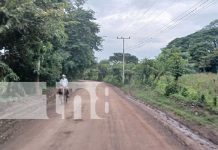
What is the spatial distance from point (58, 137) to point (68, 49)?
33877mm

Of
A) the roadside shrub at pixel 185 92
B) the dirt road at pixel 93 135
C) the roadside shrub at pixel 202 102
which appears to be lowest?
the dirt road at pixel 93 135

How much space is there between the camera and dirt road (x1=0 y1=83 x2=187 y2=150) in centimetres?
923

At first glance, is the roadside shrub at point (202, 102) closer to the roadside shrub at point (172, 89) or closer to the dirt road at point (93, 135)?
the dirt road at point (93, 135)

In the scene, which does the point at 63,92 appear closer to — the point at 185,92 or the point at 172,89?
the point at 185,92

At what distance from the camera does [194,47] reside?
56.4m

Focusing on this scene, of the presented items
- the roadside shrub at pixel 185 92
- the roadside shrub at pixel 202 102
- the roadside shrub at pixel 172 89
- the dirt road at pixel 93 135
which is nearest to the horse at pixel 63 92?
the dirt road at pixel 93 135

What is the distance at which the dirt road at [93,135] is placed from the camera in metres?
9.23

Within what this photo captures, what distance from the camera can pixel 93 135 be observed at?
35.3ft

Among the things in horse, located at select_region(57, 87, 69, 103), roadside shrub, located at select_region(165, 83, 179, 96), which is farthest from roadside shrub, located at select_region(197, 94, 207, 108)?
horse, located at select_region(57, 87, 69, 103)

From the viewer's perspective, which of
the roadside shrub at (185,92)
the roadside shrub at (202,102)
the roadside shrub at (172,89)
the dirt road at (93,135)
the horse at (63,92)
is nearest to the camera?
the dirt road at (93,135)

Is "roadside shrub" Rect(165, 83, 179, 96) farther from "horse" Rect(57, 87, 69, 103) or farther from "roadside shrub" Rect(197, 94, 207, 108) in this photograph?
"horse" Rect(57, 87, 69, 103)

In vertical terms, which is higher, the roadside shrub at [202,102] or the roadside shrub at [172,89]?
the roadside shrub at [172,89]

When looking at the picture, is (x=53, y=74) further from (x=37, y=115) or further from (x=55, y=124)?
(x=55, y=124)

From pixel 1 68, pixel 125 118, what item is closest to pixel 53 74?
pixel 1 68
